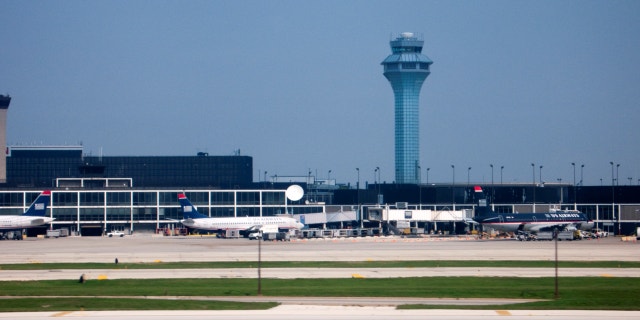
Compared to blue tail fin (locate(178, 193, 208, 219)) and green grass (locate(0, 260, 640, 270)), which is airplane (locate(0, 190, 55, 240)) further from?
green grass (locate(0, 260, 640, 270))

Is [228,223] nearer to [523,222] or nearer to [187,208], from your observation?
[187,208]

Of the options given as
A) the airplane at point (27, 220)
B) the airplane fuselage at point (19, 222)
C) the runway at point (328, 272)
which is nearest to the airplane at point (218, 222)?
the airplane at point (27, 220)

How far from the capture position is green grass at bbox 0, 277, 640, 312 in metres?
47.8

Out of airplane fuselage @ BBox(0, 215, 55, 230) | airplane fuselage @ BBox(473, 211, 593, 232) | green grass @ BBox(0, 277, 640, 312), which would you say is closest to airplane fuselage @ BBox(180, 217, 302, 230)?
airplane fuselage @ BBox(0, 215, 55, 230)

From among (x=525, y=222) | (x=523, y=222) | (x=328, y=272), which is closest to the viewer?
(x=328, y=272)

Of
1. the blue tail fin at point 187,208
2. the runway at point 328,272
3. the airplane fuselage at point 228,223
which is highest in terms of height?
the blue tail fin at point 187,208

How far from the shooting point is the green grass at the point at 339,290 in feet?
157

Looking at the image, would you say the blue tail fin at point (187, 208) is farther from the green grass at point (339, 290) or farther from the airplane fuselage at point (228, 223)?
the green grass at point (339, 290)

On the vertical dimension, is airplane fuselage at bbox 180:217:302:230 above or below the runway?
above

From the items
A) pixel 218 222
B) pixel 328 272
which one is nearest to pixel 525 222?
pixel 218 222

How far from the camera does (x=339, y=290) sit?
55375 mm

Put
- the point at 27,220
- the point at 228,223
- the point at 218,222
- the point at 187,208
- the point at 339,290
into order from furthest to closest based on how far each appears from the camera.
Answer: the point at 228,223, the point at 218,222, the point at 187,208, the point at 27,220, the point at 339,290

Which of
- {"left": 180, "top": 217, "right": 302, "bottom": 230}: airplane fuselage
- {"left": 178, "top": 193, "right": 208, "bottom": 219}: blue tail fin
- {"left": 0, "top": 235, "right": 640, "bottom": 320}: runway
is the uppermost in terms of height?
{"left": 178, "top": 193, "right": 208, "bottom": 219}: blue tail fin

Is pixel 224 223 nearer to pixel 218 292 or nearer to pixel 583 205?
Answer: pixel 583 205
